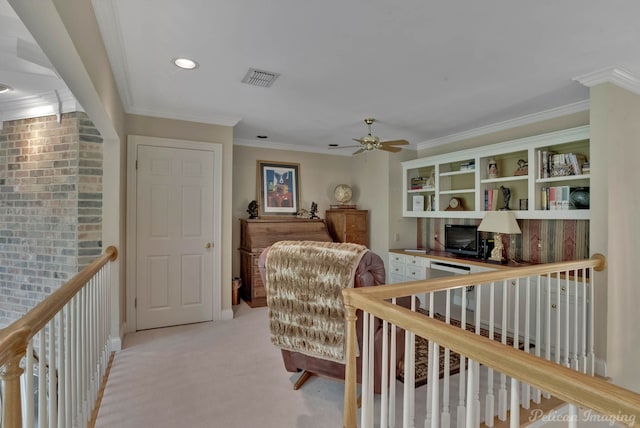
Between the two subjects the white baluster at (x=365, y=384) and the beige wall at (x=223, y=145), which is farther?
the beige wall at (x=223, y=145)

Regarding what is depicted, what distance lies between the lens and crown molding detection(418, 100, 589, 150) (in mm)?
3303

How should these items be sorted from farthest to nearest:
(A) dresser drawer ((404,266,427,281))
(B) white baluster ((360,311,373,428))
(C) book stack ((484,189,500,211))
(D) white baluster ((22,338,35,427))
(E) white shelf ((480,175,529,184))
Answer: (A) dresser drawer ((404,266,427,281)) < (C) book stack ((484,189,500,211)) < (E) white shelf ((480,175,529,184)) < (B) white baluster ((360,311,373,428)) < (D) white baluster ((22,338,35,427))

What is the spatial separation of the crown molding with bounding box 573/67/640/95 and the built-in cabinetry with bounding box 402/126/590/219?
46 cm

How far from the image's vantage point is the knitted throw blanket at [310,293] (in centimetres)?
210

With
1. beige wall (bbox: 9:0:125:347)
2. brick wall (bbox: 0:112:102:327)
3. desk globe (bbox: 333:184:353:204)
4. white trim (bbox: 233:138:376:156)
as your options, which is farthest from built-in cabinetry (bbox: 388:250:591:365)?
brick wall (bbox: 0:112:102:327)

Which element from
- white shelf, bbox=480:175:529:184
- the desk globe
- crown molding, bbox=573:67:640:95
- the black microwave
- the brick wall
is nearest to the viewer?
crown molding, bbox=573:67:640:95

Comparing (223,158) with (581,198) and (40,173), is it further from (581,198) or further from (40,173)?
(581,198)

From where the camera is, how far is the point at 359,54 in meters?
2.31

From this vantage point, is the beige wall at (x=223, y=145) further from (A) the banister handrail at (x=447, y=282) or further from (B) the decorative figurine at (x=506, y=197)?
(B) the decorative figurine at (x=506, y=197)

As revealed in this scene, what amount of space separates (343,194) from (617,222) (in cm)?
347

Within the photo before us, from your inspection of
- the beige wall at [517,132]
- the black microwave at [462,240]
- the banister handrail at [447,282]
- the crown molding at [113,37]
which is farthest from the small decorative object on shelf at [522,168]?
the crown molding at [113,37]

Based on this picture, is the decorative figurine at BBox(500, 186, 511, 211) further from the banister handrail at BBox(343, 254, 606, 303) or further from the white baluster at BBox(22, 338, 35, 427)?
the white baluster at BBox(22, 338, 35, 427)

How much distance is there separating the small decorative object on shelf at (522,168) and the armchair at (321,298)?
2349 millimetres

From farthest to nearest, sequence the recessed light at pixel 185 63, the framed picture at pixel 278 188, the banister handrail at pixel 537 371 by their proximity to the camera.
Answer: the framed picture at pixel 278 188, the recessed light at pixel 185 63, the banister handrail at pixel 537 371
